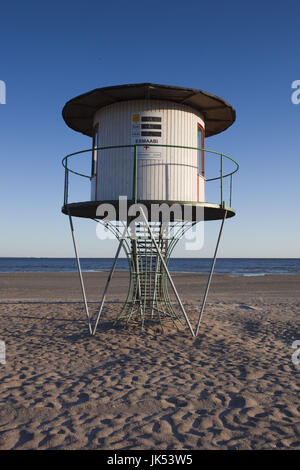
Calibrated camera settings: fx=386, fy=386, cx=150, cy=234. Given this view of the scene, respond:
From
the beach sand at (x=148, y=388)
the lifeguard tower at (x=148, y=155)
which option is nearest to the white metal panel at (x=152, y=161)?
the lifeguard tower at (x=148, y=155)

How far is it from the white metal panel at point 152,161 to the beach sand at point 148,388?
3.53 meters

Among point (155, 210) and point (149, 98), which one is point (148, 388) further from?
point (149, 98)

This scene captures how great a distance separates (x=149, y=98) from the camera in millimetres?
9031

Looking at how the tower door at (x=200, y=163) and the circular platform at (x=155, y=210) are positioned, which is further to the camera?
the tower door at (x=200, y=163)

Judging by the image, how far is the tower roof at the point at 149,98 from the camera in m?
8.59

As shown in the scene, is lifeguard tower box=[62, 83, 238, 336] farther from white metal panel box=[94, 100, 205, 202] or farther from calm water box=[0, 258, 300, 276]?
calm water box=[0, 258, 300, 276]

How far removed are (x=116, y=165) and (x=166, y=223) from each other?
8.26ft

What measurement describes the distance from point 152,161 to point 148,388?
4.93 meters

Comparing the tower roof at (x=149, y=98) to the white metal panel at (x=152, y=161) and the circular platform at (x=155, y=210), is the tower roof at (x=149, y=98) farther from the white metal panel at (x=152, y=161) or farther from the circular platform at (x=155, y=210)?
the circular platform at (x=155, y=210)

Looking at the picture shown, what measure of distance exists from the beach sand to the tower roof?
18.8ft

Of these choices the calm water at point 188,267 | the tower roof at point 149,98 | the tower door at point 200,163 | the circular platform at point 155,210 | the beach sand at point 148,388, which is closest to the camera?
the beach sand at point 148,388

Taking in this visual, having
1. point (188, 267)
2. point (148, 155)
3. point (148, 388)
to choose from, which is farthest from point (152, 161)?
point (188, 267)

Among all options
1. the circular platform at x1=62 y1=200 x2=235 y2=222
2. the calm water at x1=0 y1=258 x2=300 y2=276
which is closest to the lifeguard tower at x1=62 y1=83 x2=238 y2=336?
the circular platform at x1=62 y1=200 x2=235 y2=222

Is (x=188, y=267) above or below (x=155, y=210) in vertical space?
below
